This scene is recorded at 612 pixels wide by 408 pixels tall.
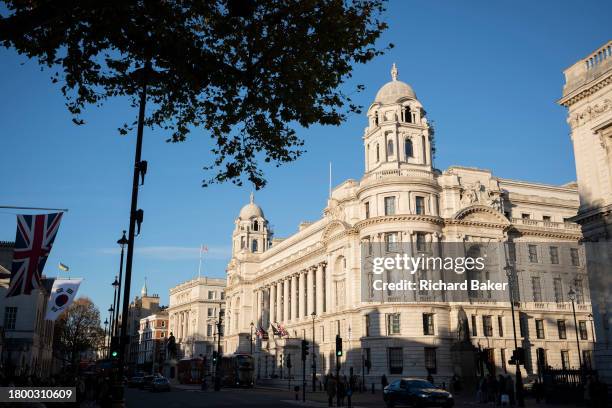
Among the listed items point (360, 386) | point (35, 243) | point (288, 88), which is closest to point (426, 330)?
point (360, 386)

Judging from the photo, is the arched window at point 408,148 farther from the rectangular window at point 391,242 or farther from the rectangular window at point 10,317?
the rectangular window at point 10,317

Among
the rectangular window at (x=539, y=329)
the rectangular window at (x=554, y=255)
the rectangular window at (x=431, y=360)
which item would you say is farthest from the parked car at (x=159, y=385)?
the rectangular window at (x=554, y=255)

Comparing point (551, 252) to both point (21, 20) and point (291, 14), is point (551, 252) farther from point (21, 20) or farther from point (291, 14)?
point (21, 20)

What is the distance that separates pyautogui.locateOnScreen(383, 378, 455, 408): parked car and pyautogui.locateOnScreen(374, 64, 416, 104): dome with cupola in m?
39.8

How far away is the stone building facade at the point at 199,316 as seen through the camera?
118 meters

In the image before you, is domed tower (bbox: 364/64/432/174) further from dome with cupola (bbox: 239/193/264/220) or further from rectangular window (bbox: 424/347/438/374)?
dome with cupola (bbox: 239/193/264/220)

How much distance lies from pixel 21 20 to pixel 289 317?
7563 centimetres

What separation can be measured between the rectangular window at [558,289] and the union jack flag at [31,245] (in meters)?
57.3

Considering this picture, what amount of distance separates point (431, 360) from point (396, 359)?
3.40m

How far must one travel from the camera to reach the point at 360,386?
54.4 metres

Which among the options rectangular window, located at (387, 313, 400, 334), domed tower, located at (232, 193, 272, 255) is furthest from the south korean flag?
domed tower, located at (232, 193, 272, 255)

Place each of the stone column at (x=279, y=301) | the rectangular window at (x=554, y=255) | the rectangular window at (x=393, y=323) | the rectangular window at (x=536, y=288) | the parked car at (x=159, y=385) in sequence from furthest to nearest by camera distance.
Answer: the stone column at (x=279, y=301)
the rectangular window at (x=554, y=255)
the rectangular window at (x=536, y=288)
the rectangular window at (x=393, y=323)
the parked car at (x=159, y=385)

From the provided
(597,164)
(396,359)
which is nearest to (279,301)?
(396,359)

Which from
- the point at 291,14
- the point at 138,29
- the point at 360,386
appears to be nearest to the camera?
the point at 138,29
